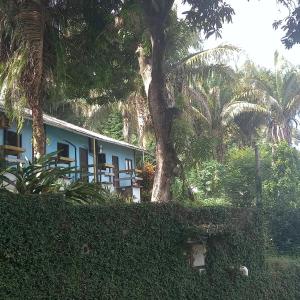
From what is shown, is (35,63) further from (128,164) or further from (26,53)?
(128,164)

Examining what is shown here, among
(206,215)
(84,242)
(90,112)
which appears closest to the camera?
(84,242)

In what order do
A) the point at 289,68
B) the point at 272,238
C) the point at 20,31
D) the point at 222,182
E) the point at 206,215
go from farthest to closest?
the point at 289,68
the point at 222,182
the point at 272,238
the point at 20,31
the point at 206,215

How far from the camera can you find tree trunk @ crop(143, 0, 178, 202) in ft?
42.5

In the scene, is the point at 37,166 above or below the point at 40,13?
below

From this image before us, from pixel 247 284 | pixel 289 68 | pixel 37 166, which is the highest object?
pixel 289 68

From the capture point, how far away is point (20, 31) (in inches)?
465

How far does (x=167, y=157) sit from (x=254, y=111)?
761 inches

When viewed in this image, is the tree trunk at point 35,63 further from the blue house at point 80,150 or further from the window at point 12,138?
the window at point 12,138

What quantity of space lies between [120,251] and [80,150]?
14.0 metres

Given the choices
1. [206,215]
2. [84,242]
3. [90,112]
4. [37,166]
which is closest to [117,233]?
[84,242]

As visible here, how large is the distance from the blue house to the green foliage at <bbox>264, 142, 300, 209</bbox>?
5.81m

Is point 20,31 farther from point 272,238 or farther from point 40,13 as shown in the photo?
point 272,238

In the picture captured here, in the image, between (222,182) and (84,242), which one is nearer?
(84,242)

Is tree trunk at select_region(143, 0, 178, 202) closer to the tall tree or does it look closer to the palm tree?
the tall tree
